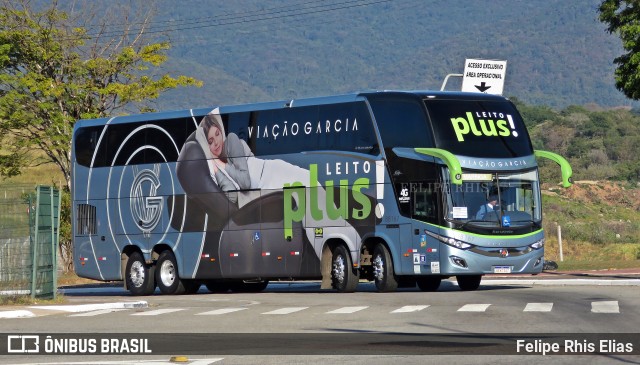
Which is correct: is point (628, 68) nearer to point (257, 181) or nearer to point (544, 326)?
point (257, 181)

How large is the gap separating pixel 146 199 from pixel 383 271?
7.27 m

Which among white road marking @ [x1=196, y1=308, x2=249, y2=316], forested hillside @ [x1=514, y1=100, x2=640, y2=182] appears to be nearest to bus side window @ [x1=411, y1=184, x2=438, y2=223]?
white road marking @ [x1=196, y1=308, x2=249, y2=316]

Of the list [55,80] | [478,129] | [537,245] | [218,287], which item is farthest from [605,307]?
[55,80]

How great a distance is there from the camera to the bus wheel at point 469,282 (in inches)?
1261

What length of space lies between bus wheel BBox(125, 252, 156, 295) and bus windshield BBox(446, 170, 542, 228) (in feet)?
28.9

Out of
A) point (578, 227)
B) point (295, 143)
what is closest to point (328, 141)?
point (295, 143)

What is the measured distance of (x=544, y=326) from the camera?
19.6m

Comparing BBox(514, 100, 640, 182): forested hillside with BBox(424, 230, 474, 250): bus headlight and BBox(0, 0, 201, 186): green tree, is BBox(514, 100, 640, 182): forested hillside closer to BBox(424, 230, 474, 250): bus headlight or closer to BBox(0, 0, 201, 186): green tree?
BBox(0, 0, 201, 186): green tree

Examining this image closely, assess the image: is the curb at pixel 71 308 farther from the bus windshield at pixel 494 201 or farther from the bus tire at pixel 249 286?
the bus tire at pixel 249 286

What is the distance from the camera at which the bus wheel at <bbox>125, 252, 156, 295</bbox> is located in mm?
34812

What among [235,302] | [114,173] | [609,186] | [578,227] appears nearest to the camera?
[235,302]

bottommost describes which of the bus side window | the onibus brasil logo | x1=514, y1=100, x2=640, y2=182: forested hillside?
the bus side window

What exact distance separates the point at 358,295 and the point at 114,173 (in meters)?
8.94

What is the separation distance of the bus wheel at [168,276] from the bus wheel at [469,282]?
6.97 m
